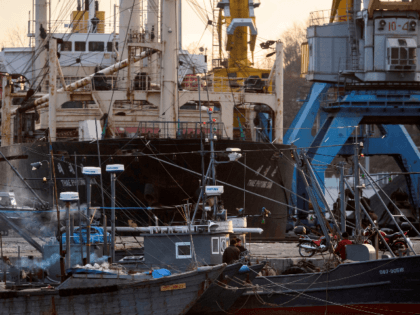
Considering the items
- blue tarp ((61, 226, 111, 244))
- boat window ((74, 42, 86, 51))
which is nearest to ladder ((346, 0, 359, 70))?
boat window ((74, 42, 86, 51))

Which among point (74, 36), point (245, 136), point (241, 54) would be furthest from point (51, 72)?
point (241, 54)

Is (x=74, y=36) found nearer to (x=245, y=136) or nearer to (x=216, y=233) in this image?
(x=245, y=136)

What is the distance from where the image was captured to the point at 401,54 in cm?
3644

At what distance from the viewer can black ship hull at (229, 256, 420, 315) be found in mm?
18906

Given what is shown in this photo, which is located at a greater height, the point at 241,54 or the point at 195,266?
the point at 241,54

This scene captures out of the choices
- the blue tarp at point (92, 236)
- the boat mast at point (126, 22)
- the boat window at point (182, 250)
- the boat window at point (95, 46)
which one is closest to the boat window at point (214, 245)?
the boat window at point (182, 250)

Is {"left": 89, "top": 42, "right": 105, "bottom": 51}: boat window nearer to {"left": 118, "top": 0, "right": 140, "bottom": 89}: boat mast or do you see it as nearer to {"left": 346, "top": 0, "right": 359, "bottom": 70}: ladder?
{"left": 118, "top": 0, "right": 140, "bottom": 89}: boat mast

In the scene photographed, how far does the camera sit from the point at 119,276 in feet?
59.3

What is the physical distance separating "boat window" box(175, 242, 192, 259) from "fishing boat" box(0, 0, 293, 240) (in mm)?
4529

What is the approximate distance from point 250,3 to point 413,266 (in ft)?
95.6

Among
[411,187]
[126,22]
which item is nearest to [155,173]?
[126,22]

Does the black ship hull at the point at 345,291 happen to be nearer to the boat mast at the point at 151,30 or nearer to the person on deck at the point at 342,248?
the person on deck at the point at 342,248

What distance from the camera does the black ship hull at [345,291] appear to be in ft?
62.0

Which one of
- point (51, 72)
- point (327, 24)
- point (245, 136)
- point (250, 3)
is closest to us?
point (51, 72)
